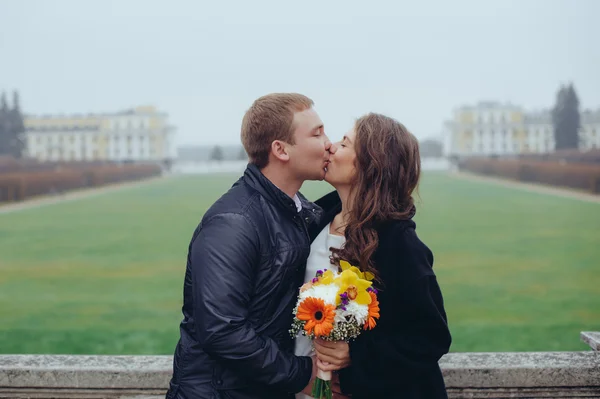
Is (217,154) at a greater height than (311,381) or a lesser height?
greater

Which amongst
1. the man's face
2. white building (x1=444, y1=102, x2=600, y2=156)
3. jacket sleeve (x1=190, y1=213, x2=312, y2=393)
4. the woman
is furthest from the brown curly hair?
white building (x1=444, y1=102, x2=600, y2=156)

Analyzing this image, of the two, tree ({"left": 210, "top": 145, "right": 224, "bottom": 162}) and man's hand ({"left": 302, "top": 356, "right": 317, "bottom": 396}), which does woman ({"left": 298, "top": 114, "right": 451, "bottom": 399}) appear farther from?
tree ({"left": 210, "top": 145, "right": 224, "bottom": 162})

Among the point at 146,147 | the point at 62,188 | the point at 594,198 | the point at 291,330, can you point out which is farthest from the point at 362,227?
the point at 146,147

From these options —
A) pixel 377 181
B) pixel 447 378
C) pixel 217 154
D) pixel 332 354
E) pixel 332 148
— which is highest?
pixel 217 154

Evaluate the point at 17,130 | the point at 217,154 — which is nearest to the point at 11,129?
the point at 17,130

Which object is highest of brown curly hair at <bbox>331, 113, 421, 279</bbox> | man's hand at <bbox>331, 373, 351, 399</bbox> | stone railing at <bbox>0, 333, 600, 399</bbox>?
brown curly hair at <bbox>331, 113, 421, 279</bbox>

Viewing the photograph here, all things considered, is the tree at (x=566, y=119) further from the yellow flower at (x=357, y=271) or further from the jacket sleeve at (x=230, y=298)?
the jacket sleeve at (x=230, y=298)

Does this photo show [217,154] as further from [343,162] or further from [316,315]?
[316,315]

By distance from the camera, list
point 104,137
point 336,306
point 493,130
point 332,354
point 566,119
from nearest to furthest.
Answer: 1. point 336,306
2. point 332,354
3. point 566,119
4. point 493,130
5. point 104,137

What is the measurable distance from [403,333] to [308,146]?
604 millimetres

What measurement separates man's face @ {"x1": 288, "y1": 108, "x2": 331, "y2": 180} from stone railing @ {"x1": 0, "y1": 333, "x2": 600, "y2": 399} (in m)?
0.97

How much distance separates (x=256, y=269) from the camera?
1.89 meters

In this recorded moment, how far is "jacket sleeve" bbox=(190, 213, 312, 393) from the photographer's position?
177cm

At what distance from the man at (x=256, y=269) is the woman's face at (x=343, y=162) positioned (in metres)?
0.03
